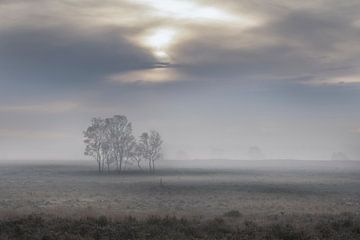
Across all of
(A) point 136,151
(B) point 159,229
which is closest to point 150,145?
(A) point 136,151

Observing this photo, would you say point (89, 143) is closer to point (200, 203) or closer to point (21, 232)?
point (200, 203)

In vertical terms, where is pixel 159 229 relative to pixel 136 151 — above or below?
below

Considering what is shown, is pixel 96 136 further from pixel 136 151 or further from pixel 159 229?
pixel 159 229

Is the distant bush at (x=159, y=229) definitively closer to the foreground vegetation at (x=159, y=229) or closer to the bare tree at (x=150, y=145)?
the foreground vegetation at (x=159, y=229)

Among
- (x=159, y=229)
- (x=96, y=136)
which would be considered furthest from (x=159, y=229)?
(x=96, y=136)

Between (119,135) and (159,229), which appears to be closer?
(159,229)

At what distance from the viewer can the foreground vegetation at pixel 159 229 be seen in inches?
778

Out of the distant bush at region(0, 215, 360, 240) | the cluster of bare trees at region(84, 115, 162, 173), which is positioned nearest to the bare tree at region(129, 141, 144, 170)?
the cluster of bare trees at region(84, 115, 162, 173)

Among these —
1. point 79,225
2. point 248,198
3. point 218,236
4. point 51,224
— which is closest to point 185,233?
point 218,236

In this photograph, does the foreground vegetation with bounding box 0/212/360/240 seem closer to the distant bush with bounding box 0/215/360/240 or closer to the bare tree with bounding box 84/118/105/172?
the distant bush with bounding box 0/215/360/240

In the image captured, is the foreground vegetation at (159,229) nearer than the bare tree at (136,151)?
Yes

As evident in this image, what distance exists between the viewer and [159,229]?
68.8 feet

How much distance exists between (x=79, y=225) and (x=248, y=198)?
31.9m

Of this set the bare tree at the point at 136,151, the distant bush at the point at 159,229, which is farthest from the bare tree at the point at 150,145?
the distant bush at the point at 159,229
